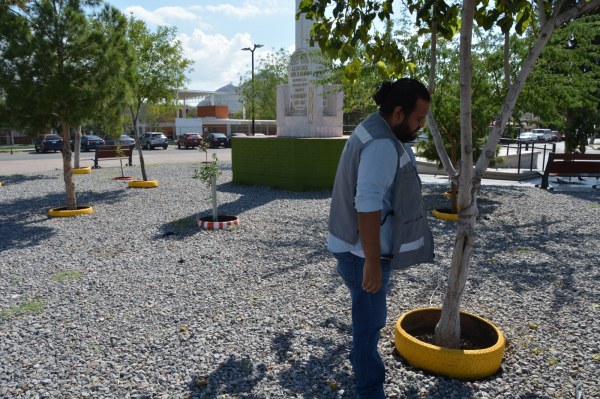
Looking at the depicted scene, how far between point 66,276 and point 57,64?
4.83 meters

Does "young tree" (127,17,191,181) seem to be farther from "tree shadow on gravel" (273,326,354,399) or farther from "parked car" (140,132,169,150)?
"parked car" (140,132,169,150)

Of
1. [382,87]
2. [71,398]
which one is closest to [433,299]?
[382,87]

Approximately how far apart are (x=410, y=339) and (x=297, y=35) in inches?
455

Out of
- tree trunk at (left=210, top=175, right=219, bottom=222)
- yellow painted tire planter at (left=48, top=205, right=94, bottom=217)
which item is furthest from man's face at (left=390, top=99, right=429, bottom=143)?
yellow painted tire planter at (left=48, top=205, right=94, bottom=217)

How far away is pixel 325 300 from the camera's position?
461cm

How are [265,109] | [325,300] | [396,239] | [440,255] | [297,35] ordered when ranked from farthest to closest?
[265,109], [297,35], [440,255], [325,300], [396,239]

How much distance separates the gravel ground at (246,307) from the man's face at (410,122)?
162 centimetres

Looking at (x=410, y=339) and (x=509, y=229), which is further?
(x=509, y=229)

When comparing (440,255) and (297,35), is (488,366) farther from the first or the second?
(297,35)

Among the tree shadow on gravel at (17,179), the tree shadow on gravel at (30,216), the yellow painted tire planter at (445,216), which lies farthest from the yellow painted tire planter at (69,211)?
the yellow painted tire planter at (445,216)

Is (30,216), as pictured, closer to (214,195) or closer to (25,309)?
(214,195)

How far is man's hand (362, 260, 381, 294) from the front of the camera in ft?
7.86

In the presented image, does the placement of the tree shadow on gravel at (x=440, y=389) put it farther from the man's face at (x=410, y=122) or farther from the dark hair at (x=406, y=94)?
the dark hair at (x=406, y=94)

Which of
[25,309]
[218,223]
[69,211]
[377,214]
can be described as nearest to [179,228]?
[218,223]
